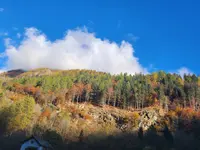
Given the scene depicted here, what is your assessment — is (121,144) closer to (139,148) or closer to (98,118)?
(139,148)

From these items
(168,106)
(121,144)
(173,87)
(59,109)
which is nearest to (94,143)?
(121,144)

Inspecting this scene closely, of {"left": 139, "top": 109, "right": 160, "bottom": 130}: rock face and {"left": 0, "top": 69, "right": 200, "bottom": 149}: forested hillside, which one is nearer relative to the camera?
{"left": 0, "top": 69, "right": 200, "bottom": 149}: forested hillside

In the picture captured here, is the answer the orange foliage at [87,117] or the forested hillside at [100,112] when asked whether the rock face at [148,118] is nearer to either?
the forested hillside at [100,112]

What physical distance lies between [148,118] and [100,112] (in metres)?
19.2

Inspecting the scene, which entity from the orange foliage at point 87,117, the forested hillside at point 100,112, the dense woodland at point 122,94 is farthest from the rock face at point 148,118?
the orange foliage at point 87,117

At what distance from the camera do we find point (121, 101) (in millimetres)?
86750

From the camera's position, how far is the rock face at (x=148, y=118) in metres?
68.2

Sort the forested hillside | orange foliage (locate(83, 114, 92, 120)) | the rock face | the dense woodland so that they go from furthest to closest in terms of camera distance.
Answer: the dense woodland
orange foliage (locate(83, 114, 92, 120))
the rock face
the forested hillside

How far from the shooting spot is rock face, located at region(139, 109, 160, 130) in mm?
68188

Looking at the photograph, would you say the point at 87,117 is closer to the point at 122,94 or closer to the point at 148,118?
the point at 122,94

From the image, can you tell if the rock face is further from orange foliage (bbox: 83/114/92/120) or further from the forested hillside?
orange foliage (bbox: 83/114/92/120)

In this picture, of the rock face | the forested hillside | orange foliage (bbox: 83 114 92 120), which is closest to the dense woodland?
the forested hillside

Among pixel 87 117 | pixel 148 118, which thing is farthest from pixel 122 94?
pixel 87 117

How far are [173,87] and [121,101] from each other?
27.1 m
